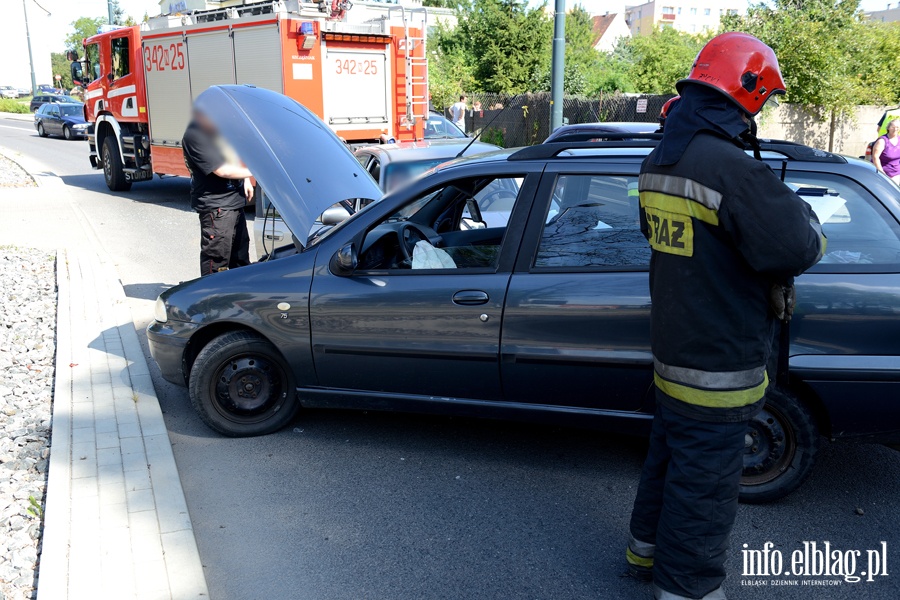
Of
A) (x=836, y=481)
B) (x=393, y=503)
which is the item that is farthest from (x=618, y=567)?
(x=836, y=481)

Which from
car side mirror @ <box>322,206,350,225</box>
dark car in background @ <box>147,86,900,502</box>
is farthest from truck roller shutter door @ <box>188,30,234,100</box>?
dark car in background @ <box>147,86,900,502</box>

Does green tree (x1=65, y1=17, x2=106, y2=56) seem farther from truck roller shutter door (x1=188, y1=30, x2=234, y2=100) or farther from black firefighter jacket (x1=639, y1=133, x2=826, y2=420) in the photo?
black firefighter jacket (x1=639, y1=133, x2=826, y2=420)

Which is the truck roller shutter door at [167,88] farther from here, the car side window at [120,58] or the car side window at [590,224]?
the car side window at [590,224]

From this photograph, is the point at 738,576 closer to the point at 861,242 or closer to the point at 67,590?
A: the point at 861,242

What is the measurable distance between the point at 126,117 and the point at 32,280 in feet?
24.6

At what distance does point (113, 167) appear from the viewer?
15516 mm

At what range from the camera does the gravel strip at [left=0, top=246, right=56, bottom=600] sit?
3.38 m

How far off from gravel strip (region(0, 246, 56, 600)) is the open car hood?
1922 millimetres

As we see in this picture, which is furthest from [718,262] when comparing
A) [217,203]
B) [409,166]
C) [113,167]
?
[113,167]

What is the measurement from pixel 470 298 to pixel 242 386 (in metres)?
1.53

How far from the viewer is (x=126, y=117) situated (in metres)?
14.7

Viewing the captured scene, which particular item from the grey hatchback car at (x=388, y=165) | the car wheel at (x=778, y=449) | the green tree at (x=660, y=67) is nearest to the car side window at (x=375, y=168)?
the grey hatchback car at (x=388, y=165)

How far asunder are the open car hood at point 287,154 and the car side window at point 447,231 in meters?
0.49

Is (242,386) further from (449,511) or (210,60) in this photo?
(210,60)
